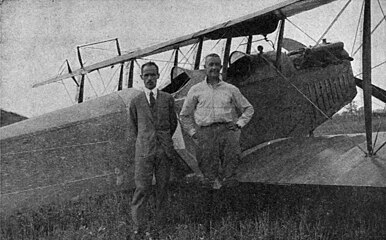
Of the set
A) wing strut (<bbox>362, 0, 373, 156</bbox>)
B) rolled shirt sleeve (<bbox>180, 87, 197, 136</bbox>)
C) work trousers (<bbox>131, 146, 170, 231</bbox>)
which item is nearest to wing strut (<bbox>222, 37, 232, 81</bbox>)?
rolled shirt sleeve (<bbox>180, 87, 197, 136</bbox>)

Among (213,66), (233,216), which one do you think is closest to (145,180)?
(233,216)

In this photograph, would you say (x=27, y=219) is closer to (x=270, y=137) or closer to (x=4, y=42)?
(x=4, y=42)

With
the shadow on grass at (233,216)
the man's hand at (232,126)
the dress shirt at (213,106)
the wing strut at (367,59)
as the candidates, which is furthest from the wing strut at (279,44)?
the man's hand at (232,126)

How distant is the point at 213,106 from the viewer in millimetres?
4586

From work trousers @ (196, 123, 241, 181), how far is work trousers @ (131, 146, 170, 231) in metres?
0.39

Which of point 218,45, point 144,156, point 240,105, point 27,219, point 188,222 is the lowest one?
point 188,222

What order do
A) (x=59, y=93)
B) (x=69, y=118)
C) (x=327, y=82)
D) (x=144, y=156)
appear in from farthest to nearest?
(x=59, y=93)
(x=327, y=82)
(x=69, y=118)
(x=144, y=156)

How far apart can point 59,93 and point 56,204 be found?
1033 cm

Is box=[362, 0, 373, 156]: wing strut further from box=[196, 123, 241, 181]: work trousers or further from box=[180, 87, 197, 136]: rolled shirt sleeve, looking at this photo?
box=[180, 87, 197, 136]: rolled shirt sleeve

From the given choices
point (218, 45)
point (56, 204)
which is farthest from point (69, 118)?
point (218, 45)

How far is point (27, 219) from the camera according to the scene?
4.36 meters

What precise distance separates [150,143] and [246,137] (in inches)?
77.5

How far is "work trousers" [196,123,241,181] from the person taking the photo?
14.8ft

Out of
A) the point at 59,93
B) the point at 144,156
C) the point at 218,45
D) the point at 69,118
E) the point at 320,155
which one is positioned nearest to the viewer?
the point at 144,156
